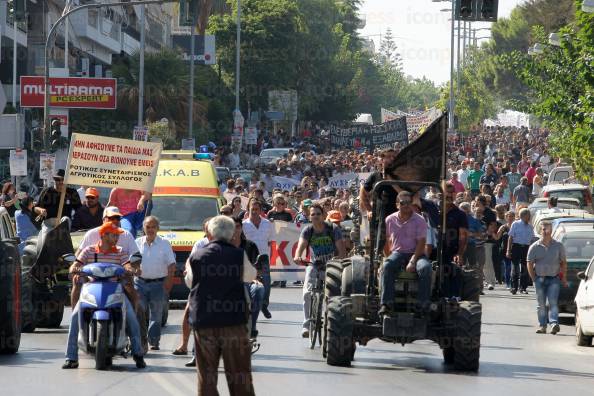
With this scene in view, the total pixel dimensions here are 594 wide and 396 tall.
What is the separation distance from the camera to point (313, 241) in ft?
63.4

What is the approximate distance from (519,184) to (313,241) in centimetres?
2543

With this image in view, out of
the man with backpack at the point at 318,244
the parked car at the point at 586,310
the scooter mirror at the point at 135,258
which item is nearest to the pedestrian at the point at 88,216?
the man with backpack at the point at 318,244

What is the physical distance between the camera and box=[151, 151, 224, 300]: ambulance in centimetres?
2430

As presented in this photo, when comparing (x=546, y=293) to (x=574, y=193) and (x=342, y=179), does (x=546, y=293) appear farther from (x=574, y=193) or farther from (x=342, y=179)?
(x=342, y=179)

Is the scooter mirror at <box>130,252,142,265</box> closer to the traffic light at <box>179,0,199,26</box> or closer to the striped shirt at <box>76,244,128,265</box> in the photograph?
the striped shirt at <box>76,244,128,265</box>

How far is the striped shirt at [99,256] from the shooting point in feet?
52.0

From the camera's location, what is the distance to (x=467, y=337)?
16.1 metres

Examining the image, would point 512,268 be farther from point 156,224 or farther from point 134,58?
point 134,58

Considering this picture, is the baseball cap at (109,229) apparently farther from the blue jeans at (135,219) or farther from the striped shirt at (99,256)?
the blue jeans at (135,219)

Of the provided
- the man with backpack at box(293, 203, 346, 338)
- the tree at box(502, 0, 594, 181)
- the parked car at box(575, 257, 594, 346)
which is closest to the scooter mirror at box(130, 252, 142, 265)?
the man with backpack at box(293, 203, 346, 338)

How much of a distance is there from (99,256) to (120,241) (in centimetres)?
50

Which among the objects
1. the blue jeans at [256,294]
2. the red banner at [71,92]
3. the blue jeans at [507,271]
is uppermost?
the red banner at [71,92]

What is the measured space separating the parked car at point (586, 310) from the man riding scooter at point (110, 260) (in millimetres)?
7114

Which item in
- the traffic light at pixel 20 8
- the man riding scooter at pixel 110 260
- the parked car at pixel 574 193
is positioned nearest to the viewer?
the man riding scooter at pixel 110 260
